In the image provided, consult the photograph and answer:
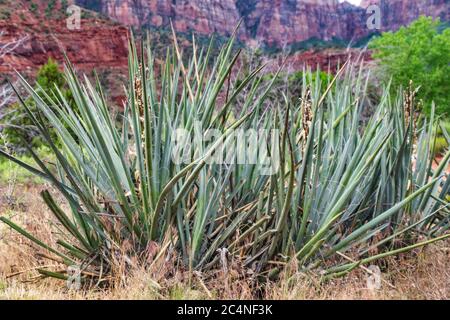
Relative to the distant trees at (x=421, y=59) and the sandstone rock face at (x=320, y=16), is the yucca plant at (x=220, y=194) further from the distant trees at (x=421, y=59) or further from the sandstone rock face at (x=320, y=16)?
the sandstone rock face at (x=320, y=16)

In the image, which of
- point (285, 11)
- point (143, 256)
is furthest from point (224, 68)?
point (285, 11)

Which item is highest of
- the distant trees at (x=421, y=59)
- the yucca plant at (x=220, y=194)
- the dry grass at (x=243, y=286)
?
the yucca plant at (x=220, y=194)

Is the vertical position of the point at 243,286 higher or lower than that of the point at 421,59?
higher

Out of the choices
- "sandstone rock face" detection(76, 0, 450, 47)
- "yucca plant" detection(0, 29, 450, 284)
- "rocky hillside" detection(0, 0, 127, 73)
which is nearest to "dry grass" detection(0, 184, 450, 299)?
"yucca plant" detection(0, 29, 450, 284)

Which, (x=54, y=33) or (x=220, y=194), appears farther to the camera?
(x=54, y=33)

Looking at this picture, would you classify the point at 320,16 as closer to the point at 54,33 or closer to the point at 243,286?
the point at 54,33

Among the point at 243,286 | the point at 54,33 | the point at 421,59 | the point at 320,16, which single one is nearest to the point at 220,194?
the point at 243,286

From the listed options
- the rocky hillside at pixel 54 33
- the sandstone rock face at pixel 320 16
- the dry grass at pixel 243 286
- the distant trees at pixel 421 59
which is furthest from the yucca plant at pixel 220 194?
the sandstone rock face at pixel 320 16

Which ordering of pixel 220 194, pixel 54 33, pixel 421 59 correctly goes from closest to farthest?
pixel 220 194 → pixel 421 59 → pixel 54 33

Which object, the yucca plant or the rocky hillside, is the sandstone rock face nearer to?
the rocky hillside

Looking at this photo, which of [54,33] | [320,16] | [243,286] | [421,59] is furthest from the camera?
[320,16]
